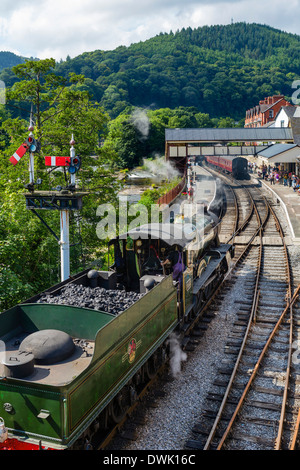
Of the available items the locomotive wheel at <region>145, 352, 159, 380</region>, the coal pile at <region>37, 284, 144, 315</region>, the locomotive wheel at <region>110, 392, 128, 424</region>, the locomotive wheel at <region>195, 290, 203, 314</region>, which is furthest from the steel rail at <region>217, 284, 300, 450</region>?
the coal pile at <region>37, 284, 144, 315</region>

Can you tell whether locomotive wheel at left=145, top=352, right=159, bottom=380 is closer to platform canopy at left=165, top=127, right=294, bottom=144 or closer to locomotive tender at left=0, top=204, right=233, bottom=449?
locomotive tender at left=0, top=204, right=233, bottom=449

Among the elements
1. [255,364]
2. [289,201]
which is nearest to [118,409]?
[255,364]

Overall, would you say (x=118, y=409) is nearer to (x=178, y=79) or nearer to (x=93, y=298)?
(x=93, y=298)

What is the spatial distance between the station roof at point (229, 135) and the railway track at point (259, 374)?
24507mm

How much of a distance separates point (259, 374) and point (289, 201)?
2286 cm

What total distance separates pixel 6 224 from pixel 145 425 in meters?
7.28

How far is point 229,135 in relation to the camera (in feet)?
140

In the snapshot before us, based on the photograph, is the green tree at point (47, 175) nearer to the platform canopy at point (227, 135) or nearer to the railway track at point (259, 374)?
the railway track at point (259, 374)

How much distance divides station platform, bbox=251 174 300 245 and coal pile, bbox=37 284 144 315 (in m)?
14.5

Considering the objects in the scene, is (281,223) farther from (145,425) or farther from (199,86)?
(199,86)

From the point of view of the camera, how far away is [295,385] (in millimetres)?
9453

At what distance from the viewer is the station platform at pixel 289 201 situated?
22706 mm

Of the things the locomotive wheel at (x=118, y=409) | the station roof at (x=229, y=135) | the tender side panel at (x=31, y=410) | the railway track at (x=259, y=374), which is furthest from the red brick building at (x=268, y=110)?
the tender side panel at (x=31, y=410)
